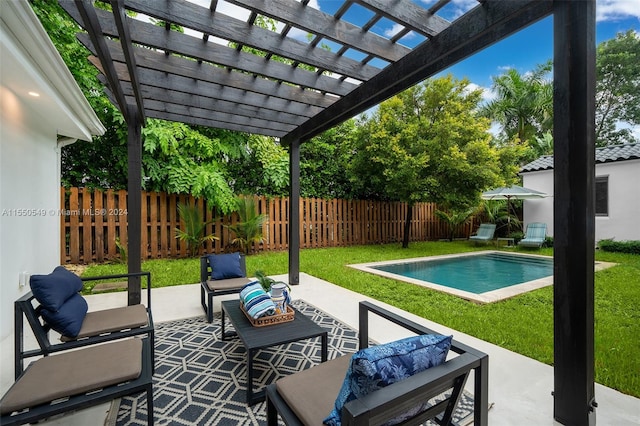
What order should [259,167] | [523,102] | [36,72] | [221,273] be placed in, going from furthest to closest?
[523,102]
[259,167]
[221,273]
[36,72]

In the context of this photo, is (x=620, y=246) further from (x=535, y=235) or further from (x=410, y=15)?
(x=410, y=15)

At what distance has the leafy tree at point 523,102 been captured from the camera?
15656 millimetres

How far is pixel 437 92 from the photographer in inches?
366

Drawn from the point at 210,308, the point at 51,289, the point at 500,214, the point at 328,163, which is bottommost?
the point at 210,308

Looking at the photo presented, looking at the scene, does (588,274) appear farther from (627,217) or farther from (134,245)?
(627,217)

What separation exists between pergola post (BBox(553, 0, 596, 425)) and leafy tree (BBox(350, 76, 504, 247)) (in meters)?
7.17

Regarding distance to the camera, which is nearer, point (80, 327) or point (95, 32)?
point (95, 32)

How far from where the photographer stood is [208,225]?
8.18 m

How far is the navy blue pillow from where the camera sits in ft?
6.68

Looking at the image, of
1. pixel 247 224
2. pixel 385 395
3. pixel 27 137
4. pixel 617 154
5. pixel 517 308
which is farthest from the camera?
pixel 617 154

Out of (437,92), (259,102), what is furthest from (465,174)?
(259,102)

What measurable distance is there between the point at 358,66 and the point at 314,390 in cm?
285

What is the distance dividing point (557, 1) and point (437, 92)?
8398 mm

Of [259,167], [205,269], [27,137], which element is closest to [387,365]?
[205,269]
